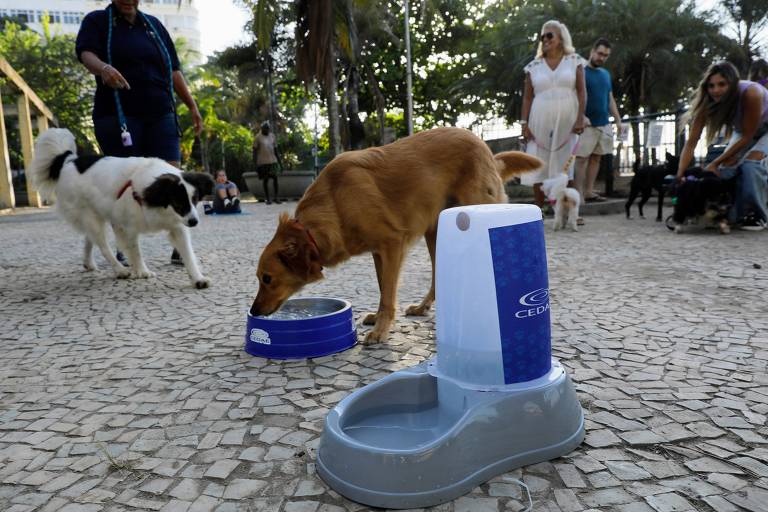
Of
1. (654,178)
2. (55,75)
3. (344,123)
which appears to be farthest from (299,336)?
(55,75)

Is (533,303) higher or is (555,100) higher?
(555,100)

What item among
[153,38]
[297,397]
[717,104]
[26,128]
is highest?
[26,128]

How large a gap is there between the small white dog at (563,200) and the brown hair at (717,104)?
1796 millimetres

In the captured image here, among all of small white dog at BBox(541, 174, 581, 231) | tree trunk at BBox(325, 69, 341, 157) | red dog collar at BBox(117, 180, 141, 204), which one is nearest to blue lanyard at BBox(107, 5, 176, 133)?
red dog collar at BBox(117, 180, 141, 204)

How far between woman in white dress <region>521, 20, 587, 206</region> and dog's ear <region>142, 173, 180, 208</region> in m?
5.17

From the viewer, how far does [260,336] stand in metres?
2.93

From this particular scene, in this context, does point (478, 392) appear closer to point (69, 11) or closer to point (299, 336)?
point (299, 336)

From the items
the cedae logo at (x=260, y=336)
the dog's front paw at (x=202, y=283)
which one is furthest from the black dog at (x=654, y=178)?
the cedae logo at (x=260, y=336)

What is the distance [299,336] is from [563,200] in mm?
6124

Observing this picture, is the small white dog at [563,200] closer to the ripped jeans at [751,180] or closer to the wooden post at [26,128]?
the ripped jeans at [751,180]

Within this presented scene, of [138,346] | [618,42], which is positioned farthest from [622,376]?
[618,42]

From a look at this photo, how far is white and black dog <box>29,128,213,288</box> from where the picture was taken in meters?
4.85

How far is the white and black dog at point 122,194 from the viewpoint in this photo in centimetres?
485

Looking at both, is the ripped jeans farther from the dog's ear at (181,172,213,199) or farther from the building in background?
the building in background
